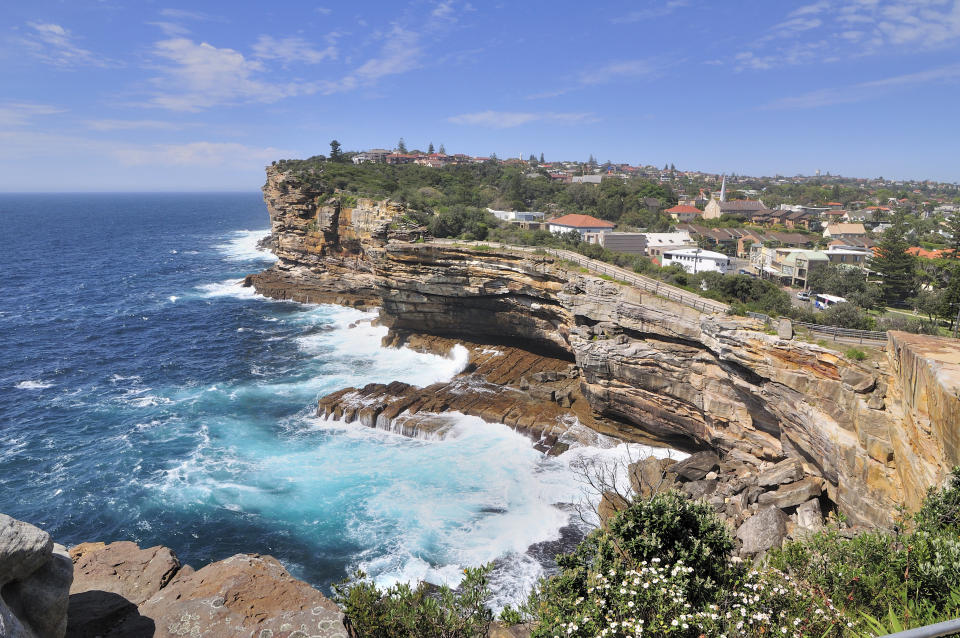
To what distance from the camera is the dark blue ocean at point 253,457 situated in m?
19.7

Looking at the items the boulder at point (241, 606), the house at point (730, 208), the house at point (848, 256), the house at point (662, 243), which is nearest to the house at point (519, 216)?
the house at point (662, 243)

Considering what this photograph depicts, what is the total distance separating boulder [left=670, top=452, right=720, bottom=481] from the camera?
22.5 metres

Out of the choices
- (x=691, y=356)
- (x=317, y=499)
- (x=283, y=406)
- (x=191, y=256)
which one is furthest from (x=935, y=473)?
(x=191, y=256)

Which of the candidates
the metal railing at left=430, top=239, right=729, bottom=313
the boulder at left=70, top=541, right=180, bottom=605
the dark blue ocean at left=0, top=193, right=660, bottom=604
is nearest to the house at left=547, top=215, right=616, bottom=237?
the metal railing at left=430, top=239, right=729, bottom=313

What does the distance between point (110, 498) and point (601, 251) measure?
35.3 meters

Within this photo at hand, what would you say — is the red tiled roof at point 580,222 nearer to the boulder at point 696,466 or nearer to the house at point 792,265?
the house at point 792,265

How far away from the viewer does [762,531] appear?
17.6m

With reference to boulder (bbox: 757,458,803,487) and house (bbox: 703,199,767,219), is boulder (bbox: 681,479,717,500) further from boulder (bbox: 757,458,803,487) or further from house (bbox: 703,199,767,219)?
house (bbox: 703,199,767,219)

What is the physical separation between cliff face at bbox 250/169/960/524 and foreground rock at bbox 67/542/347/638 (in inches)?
604

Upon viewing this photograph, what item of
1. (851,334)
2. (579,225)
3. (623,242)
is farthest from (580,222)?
(851,334)

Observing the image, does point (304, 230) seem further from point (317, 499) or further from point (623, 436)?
point (623, 436)

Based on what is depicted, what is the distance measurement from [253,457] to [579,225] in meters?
43.4

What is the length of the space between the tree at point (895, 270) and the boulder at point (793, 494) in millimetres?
19547

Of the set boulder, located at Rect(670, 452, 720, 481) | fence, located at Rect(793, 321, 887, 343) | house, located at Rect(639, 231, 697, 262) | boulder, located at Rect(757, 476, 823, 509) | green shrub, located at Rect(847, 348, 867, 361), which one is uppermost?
house, located at Rect(639, 231, 697, 262)
